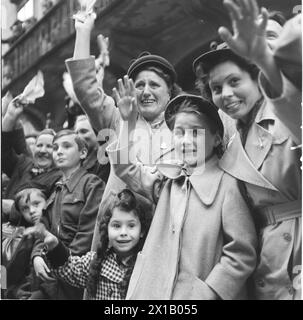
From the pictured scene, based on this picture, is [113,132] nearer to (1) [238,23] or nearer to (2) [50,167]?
(2) [50,167]

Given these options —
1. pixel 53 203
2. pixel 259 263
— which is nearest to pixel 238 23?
pixel 259 263

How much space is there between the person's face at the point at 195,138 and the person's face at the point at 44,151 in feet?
2.64

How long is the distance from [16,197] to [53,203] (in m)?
0.24

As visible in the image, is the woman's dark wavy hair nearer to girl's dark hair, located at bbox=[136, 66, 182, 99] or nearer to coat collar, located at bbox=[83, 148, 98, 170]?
coat collar, located at bbox=[83, 148, 98, 170]

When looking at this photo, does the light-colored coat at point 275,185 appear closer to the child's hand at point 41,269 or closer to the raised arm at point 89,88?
the raised arm at point 89,88

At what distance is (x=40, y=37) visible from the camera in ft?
14.7

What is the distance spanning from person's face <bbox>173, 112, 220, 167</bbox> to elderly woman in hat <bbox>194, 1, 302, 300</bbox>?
0.30 feet

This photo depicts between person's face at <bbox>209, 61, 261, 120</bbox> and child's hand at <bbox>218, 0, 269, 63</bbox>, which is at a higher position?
child's hand at <bbox>218, 0, 269, 63</bbox>

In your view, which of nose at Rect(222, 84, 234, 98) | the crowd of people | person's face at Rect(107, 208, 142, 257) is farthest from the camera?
person's face at Rect(107, 208, 142, 257)

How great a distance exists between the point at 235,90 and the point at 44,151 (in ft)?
3.81

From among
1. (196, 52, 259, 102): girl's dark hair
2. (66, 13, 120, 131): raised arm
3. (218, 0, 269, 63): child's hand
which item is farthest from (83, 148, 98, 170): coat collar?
(218, 0, 269, 63): child's hand

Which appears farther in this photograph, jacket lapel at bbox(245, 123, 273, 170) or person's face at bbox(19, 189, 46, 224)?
person's face at bbox(19, 189, 46, 224)

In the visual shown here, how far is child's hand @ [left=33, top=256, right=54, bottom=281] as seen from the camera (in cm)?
423

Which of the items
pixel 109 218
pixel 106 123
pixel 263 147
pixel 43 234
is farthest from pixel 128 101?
pixel 43 234
